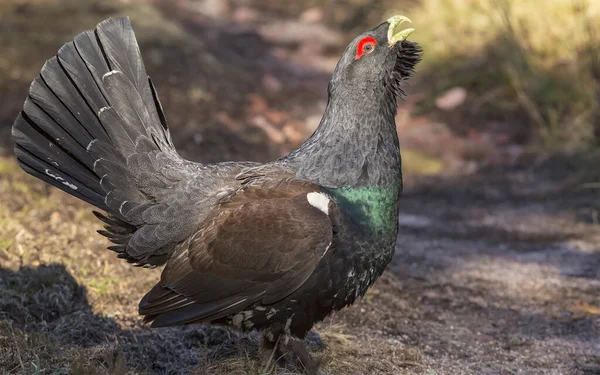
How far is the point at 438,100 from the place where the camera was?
10930mm

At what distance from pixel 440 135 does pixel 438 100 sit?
0.91 meters

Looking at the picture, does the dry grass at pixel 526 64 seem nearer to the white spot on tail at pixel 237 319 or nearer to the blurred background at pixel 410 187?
the blurred background at pixel 410 187

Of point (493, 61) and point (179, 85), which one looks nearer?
point (179, 85)

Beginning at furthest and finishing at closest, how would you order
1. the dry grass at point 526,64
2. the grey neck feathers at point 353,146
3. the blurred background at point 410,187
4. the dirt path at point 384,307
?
the dry grass at point 526,64
the blurred background at point 410,187
the dirt path at point 384,307
the grey neck feathers at point 353,146

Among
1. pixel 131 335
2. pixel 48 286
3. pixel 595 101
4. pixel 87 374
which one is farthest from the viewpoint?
pixel 595 101

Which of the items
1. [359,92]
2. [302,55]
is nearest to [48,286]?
[359,92]

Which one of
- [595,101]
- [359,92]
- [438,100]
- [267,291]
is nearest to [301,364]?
→ [267,291]

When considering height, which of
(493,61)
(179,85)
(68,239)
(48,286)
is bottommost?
(48,286)

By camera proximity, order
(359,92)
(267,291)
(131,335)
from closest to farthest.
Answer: (267,291), (359,92), (131,335)

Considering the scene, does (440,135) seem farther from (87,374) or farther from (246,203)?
(87,374)

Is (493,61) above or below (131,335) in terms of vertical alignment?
above

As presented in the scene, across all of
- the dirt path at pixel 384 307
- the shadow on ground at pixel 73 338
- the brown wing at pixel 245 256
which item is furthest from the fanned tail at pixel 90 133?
the dirt path at pixel 384 307

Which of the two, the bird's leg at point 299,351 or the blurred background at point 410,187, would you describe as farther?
the blurred background at point 410,187

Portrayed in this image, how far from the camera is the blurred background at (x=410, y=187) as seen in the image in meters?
4.74
